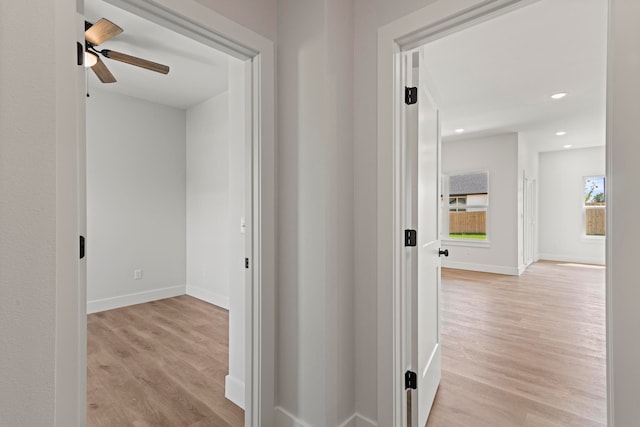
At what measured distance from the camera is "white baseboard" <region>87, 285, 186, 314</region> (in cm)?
379

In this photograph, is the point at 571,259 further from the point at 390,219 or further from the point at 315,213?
the point at 315,213

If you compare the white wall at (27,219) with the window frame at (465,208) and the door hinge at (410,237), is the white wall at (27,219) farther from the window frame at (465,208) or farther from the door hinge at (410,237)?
the window frame at (465,208)

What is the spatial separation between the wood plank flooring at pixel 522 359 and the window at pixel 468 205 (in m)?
1.95

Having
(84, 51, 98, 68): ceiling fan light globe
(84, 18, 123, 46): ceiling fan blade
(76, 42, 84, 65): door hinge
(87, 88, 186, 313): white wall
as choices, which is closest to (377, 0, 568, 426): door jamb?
(76, 42, 84, 65): door hinge

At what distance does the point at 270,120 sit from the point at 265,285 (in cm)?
87

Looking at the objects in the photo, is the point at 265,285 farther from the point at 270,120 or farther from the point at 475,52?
the point at 475,52

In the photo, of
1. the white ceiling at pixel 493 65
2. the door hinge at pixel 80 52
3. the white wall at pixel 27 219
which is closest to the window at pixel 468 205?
the white ceiling at pixel 493 65

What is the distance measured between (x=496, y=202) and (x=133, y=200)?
615 centimetres

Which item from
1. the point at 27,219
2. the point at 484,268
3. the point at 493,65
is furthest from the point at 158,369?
the point at 484,268

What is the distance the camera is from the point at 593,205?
23.8 ft

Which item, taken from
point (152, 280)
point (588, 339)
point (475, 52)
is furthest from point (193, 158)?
point (588, 339)

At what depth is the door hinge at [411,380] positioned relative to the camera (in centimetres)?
161

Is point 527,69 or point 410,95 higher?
point 527,69

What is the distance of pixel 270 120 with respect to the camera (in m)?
1.70
